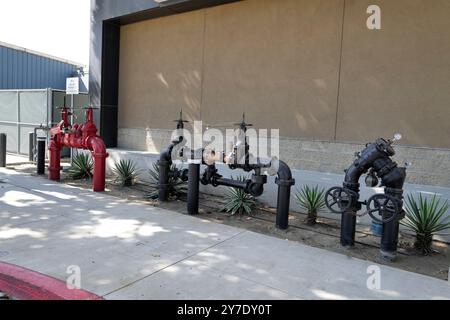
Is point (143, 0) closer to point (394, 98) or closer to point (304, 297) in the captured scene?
point (394, 98)

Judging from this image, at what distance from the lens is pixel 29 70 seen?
17203mm

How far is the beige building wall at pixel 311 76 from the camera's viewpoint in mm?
6254

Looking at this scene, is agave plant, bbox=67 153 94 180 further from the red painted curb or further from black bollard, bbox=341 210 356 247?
black bollard, bbox=341 210 356 247

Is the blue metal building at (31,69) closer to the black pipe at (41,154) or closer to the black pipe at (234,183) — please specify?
the black pipe at (41,154)

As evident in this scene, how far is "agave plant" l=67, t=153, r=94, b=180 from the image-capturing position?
29.3 ft

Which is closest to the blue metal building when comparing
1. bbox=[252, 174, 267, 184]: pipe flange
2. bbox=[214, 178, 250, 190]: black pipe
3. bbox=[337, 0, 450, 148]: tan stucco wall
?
bbox=[214, 178, 250, 190]: black pipe

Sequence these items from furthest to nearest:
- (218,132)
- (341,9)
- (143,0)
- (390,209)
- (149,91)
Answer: (149,91) → (143,0) → (218,132) → (341,9) → (390,209)

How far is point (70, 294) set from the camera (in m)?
3.38

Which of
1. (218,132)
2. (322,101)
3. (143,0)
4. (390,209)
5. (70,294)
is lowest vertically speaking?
(70,294)

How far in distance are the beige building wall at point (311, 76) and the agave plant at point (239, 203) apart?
5.12 feet

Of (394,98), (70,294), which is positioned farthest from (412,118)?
(70,294)

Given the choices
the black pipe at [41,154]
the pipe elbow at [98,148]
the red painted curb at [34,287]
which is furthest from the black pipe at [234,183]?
the black pipe at [41,154]

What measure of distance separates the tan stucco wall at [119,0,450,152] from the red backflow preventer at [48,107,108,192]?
2.17 m

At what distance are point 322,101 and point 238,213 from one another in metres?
2.68
